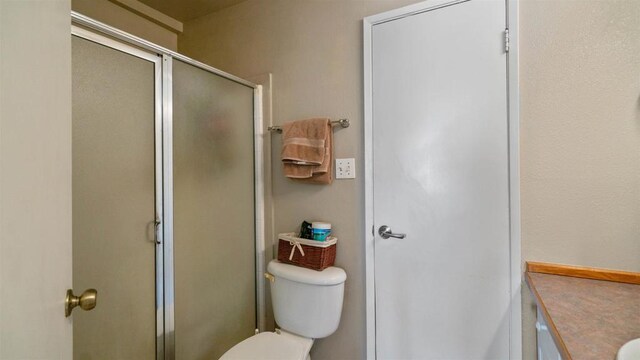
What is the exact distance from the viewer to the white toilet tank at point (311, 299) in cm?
140

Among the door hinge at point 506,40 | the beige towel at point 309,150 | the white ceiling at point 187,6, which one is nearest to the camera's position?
the door hinge at point 506,40

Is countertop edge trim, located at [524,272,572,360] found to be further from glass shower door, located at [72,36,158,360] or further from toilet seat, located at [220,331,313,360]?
glass shower door, located at [72,36,158,360]

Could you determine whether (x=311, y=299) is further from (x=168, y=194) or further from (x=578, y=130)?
(x=578, y=130)

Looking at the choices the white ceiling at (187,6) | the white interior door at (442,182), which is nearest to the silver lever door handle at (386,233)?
the white interior door at (442,182)

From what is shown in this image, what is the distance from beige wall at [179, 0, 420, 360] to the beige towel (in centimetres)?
9

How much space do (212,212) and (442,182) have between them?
118cm

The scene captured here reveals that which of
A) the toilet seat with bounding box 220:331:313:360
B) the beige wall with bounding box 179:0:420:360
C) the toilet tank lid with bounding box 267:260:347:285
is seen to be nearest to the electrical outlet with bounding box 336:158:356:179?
the beige wall with bounding box 179:0:420:360

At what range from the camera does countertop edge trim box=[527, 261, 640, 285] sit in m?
1.02

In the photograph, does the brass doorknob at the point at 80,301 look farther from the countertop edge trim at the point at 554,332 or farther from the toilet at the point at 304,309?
the countertop edge trim at the point at 554,332

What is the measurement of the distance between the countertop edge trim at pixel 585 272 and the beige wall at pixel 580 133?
3 centimetres

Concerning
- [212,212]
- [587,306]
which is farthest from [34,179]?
[587,306]

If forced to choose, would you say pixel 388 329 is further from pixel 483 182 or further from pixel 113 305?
pixel 113 305

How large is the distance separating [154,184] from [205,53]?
1.24 m

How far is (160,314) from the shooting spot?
130 cm
